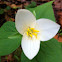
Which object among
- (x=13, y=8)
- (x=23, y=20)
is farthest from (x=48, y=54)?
(x=13, y=8)

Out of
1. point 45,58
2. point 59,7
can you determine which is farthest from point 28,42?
point 59,7

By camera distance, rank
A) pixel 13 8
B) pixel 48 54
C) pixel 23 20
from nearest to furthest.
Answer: pixel 23 20, pixel 48 54, pixel 13 8

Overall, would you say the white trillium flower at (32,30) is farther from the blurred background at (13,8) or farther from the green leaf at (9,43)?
the blurred background at (13,8)

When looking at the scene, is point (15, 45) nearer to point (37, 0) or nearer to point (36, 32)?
point (36, 32)

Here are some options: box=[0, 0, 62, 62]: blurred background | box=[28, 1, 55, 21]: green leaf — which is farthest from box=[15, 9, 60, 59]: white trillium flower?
box=[0, 0, 62, 62]: blurred background

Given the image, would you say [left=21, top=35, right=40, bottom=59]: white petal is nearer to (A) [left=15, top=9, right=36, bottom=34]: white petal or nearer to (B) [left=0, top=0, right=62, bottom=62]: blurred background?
(A) [left=15, top=9, right=36, bottom=34]: white petal

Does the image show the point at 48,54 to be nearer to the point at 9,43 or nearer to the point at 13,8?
the point at 9,43

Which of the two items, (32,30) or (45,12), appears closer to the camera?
(32,30)
